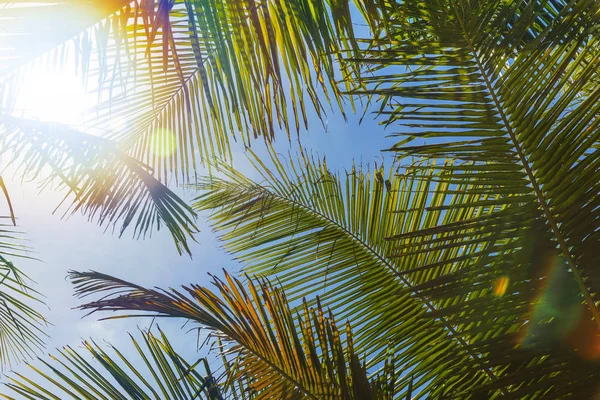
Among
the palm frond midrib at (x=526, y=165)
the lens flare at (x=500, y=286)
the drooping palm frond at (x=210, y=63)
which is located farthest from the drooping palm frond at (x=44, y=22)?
the lens flare at (x=500, y=286)

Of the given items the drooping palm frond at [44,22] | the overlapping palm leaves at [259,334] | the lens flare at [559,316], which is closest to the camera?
the drooping palm frond at [44,22]

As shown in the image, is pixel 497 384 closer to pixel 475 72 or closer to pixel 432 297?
pixel 432 297

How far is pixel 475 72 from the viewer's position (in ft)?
3.93

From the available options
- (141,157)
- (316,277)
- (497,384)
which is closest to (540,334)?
(497,384)

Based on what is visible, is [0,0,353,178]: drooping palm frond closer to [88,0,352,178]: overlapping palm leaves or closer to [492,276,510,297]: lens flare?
[88,0,352,178]: overlapping palm leaves

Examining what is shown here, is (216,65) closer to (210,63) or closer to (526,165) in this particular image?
(210,63)

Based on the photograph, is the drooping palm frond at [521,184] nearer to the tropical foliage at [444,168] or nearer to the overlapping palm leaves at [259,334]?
the tropical foliage at [444,168]

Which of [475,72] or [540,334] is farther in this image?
[475,72]

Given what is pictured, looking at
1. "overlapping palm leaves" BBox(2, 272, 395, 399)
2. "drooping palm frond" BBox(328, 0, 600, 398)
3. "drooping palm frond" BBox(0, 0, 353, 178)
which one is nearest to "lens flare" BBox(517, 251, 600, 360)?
"drooping palm frond" BBox(328, 0, 600, 398)

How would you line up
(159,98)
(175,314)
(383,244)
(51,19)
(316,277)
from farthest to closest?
1. (316,277)
2. (383,244)
3. (159,98)
4. (175,314)
5. (51,19)

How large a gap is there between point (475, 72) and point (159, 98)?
1406mm

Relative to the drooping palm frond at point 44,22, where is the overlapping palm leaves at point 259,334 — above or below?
below

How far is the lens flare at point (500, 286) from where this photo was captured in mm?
1075

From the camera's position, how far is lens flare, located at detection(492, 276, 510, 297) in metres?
1.08
